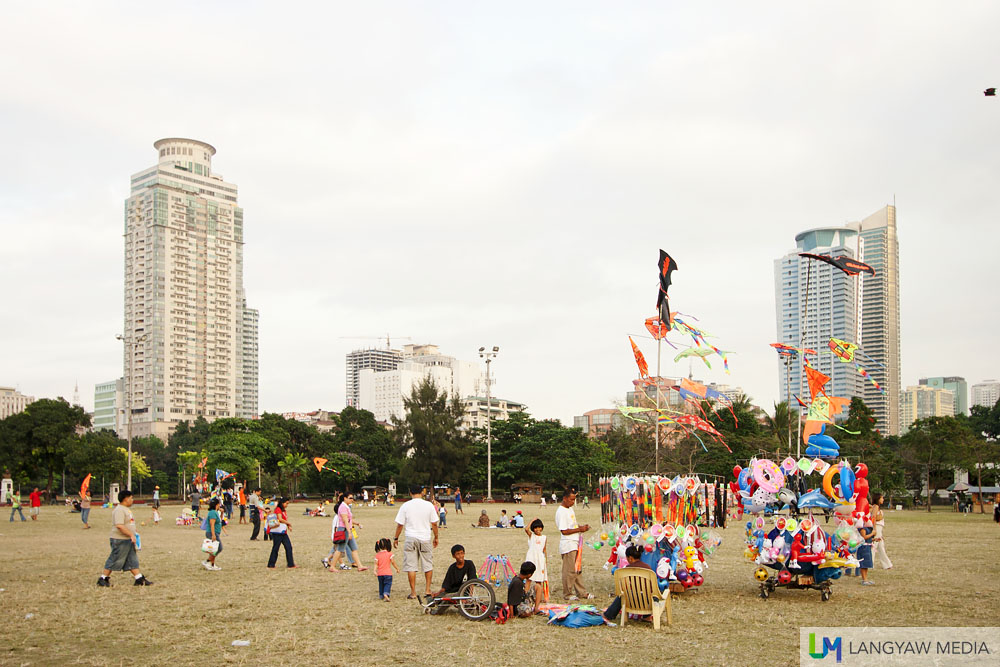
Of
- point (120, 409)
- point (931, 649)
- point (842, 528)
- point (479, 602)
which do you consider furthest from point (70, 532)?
point (120, 409)

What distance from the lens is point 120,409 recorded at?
148625mm

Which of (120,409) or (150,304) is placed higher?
(150,304)

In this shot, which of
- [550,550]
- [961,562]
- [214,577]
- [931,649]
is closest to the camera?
[931,649]

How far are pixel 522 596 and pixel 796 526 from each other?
12.9 feet

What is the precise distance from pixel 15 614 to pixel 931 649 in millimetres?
10348

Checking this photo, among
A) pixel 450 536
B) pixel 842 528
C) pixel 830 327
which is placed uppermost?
pixel 830 327

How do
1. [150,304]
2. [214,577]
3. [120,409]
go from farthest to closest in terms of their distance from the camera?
[120,409], [150,304], [214,577]

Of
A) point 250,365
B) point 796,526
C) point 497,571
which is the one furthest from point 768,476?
point 250,365

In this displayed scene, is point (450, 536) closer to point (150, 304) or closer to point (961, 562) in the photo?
point (961, 562)

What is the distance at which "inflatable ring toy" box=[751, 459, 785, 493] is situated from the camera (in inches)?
461

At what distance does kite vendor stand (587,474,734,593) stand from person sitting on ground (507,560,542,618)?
175 centimetres

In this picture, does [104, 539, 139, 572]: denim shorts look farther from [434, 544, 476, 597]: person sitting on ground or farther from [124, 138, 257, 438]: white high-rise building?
[124, 138, 257, 438]: white high-rise building

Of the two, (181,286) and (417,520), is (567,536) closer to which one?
(417,520)

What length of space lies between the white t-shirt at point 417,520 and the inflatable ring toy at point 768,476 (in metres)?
4.57
